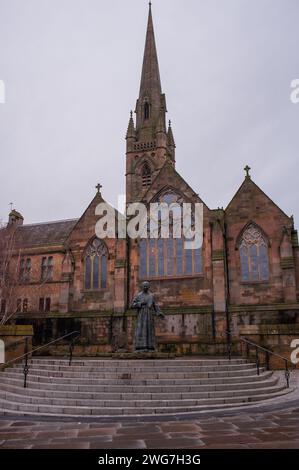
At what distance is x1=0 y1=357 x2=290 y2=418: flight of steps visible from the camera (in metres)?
10.2


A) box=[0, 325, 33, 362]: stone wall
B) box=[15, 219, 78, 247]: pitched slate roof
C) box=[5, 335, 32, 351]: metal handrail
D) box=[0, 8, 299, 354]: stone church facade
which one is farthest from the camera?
box=[15, 219, 78, 247]: pitched slate roof

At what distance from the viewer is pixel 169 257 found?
26.4m

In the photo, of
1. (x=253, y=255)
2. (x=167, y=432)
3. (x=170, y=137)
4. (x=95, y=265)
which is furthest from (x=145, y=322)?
(x=170, y=137)

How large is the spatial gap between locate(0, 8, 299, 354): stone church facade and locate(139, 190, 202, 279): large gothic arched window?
0.06 meters

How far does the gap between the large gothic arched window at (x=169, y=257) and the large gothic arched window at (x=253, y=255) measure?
2.69 meters

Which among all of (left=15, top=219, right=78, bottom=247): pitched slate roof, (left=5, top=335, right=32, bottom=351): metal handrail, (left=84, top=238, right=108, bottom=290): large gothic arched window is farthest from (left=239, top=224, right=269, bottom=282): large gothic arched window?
(left=15, top=219, right=78, bottom=247): pitched slate roof

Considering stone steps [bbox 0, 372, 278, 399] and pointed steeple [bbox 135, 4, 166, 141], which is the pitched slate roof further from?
stone steps [bbox 0, 372, 278, 399]

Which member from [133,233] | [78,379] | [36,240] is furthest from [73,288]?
[78,379]

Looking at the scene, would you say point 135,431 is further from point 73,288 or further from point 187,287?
point 73,288

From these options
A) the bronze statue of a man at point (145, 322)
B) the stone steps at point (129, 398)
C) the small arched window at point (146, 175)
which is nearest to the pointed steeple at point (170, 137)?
the small arched window at point (146, 175)

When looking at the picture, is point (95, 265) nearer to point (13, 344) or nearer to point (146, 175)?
point (13, 344)

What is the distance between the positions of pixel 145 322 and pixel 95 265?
1318cm

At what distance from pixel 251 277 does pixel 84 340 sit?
1106 cm

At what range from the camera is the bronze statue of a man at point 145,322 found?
1526 centimetres
